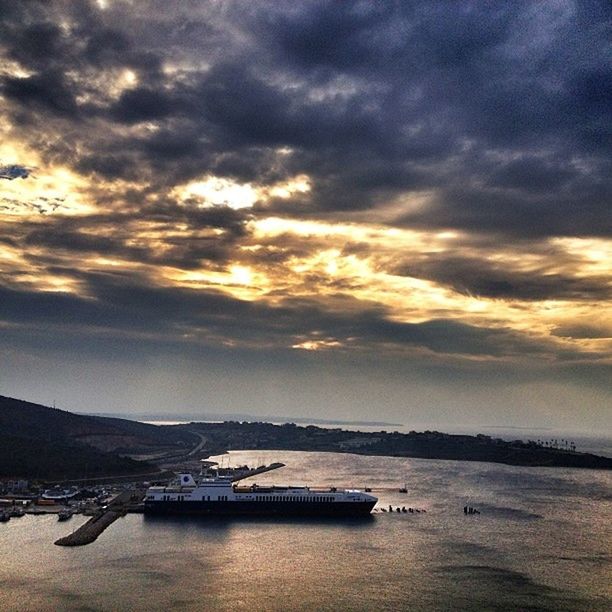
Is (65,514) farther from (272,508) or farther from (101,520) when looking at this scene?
(272,508)

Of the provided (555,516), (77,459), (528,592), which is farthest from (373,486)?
(528,592)

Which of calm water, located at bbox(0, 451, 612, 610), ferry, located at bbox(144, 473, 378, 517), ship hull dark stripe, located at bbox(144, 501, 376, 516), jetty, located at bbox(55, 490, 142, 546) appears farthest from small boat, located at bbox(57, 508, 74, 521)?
ship hull dark stripe, located at bbox(144, 501, 376, 516)

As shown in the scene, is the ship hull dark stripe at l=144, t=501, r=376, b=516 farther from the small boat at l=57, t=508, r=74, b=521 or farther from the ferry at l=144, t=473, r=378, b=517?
the small boat at l=57, t=508, r=74, b=521

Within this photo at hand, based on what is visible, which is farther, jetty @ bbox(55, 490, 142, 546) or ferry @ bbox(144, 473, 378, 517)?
ferry @ bbox(144, 473, 378, 517)

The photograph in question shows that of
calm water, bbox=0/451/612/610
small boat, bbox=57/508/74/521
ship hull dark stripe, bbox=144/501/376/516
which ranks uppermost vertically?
ship hull dark stripe, bbox=144/501/376/516

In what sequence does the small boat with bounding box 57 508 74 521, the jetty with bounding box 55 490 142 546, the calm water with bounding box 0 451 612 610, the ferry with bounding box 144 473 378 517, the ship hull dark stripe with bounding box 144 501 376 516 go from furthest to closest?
the ship hull dark stripe with bounding box 144 501 376 516 < the ferry with bounding box 144 473 378 517 < the small boat with bounding box 57 508 74 521 < the jetty with bounding box 55 490 142 546 < the calm water with bounding box 0 451 612 610

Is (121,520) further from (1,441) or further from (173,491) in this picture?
(1,441)

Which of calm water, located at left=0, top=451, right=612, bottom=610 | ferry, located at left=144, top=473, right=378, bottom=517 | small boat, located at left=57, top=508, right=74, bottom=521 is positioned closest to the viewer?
calm water, located at left=0, top=451, right=612, bottom=610

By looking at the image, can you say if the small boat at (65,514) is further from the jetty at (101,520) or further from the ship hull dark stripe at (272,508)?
the ship hull dark stripe at (272,508)
